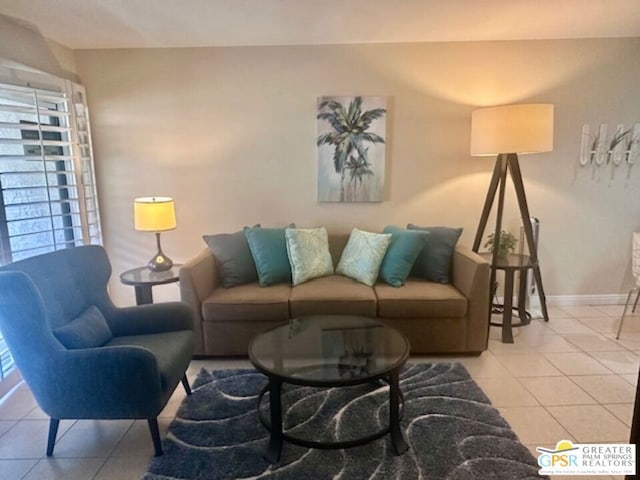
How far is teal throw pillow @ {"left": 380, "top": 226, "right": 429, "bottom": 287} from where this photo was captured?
3004mm

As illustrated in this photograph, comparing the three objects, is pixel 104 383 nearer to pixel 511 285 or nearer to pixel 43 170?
pixel 43 170

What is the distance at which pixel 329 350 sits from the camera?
83.1 inches

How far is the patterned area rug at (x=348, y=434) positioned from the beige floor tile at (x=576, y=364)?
0.75m

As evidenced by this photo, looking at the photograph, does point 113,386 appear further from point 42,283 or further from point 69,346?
point 42,283

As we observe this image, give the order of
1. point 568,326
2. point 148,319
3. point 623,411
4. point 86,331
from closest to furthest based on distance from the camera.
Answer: point 86,331 → point 623,411 → point 148,319 → point 568,326

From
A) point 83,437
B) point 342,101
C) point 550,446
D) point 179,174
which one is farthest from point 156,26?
point 550,446

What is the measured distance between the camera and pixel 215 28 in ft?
9.82

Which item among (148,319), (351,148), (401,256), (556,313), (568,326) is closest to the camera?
(148,319)

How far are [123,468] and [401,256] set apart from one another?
2156 mm

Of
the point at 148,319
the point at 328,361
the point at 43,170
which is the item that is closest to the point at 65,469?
the point at 148,319

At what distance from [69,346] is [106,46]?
2.68m

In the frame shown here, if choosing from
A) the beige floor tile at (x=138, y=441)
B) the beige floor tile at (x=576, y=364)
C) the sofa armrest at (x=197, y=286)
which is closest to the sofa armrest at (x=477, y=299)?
the beige floor tile at (x=576, y=364)

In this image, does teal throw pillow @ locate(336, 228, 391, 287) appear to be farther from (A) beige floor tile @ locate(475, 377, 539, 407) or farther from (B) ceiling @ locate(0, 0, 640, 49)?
(B) ceiling @ locate(0, 0, 640, 49)

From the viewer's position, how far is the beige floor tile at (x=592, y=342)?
2.97 meters
